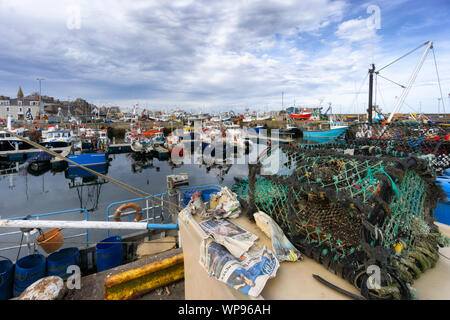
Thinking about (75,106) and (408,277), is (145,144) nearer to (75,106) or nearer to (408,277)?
(408,277)

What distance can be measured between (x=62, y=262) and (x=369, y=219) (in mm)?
5999

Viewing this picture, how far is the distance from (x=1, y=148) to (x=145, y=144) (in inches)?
713

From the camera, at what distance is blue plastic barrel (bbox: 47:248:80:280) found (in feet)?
15.6

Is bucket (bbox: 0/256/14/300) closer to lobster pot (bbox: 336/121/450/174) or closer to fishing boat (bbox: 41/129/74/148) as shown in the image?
lobster pot (bbox: 336/121/450/174)

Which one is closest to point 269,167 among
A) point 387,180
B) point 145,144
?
point 387,180

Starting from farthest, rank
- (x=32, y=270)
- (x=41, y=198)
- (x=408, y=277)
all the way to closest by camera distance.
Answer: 1. (x=41, y=198)
2. (x=32, y=270)
3. (x=408, y=277)

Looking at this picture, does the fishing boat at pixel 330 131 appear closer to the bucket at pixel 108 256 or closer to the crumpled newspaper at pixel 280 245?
the bucket at pixel 108 256

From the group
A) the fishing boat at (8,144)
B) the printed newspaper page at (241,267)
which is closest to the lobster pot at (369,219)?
the printed newspaper page at (241,267)

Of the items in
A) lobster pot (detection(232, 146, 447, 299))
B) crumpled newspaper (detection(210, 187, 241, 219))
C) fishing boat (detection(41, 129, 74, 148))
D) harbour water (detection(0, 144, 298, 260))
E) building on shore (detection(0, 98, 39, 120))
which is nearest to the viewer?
lobster pot (detection(232, 146, 447, 299))

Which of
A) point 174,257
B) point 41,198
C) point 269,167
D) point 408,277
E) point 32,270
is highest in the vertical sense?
point 269,167

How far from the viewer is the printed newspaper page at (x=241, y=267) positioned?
1719mm

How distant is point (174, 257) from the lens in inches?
144

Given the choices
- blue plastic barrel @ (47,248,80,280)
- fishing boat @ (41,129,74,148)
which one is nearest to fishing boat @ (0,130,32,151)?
fishing boat @ (41,129,74,148)

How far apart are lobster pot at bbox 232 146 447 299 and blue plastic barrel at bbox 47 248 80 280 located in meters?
4.46
